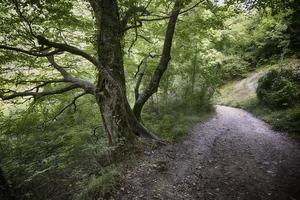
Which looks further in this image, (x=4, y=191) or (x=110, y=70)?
(x=110, y=70)

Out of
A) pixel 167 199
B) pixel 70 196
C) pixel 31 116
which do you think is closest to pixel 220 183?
pixel 167 199

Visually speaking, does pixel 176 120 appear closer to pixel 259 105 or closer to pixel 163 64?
pixel 163 64

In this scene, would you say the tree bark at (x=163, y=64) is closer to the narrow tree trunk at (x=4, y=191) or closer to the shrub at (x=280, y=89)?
the narrow tree trunk at (x=4, y=191)

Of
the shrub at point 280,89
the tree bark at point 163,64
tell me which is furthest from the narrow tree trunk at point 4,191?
the shrub at point 280,89

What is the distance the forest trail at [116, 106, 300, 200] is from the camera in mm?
4859

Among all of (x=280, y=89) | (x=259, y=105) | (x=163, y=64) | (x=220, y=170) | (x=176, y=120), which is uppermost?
(x=163, y=64)

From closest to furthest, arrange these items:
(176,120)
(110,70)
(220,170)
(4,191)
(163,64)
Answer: (4,191)
(220,170)
(110,70)
(163,64)
(176,120)

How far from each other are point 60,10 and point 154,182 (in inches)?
184

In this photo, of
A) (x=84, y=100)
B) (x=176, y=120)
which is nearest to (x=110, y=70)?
(x=84, y=100)

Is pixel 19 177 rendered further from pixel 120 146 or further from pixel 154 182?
pixel 154 182

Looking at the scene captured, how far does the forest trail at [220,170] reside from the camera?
486cm

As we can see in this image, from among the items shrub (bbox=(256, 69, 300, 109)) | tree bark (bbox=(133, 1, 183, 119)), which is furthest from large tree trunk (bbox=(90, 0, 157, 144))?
shrub (bbox=(256, 69, 300, 109))

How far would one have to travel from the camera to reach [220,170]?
5.93m

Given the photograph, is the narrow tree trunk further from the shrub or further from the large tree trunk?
the shrub
